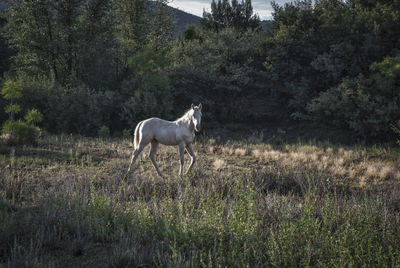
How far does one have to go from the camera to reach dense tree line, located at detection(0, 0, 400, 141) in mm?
19922

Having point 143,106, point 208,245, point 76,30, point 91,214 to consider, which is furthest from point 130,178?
point 76,30

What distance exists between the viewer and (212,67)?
25578mm

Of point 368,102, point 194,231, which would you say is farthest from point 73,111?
point 368,102

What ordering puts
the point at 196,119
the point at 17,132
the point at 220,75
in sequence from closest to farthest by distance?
the point at 196,119 → the point at 17,132 → the point at 220,75

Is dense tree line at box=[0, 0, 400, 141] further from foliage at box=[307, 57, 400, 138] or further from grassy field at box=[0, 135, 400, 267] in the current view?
grassy field at box=[0, 135, 400, 267]

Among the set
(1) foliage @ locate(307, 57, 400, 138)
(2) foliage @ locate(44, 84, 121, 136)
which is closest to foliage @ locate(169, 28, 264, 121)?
(1) foliage @ locate(307, 57, 400, 138)

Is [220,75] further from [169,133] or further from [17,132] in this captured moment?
[169,133]

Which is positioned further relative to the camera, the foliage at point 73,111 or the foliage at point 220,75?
the foliage at point 220,75

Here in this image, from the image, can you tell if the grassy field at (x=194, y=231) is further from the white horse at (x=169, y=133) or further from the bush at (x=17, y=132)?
the bush at (x=17, y=132)

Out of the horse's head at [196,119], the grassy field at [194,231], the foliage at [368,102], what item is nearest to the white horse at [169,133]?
the horse's head at [196,119]

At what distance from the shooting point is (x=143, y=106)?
67.6 feet

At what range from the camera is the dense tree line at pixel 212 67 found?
19922 mm

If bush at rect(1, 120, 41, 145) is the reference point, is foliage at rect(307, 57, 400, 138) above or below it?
→ above

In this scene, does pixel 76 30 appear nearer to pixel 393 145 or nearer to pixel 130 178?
pixel 130 178
